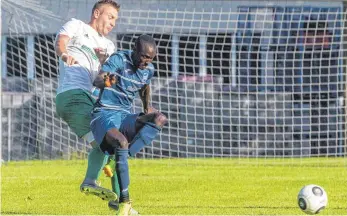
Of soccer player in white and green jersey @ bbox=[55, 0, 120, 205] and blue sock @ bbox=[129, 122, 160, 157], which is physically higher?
soccer player in white and green jersey @ bbox=[55, 0, 120, 205]

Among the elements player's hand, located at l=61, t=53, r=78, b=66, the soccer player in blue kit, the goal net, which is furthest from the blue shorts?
the goal net

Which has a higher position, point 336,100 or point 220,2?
point 220,2

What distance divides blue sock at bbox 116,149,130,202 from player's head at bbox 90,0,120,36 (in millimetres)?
1461

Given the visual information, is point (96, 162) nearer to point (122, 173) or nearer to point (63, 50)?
point (122, 173)

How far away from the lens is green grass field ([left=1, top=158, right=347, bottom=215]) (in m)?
9.86

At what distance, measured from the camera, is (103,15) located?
9.33 m

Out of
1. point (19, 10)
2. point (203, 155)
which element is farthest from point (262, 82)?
point (19, 10)

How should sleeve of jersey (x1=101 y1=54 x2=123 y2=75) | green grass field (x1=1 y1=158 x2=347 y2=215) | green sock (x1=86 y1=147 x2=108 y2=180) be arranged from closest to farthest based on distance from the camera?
sleeve of jersey (x1=101 y1=54 x2=123 y2=75)
green sock (x1=86 y1=147 x2=108 y2=180)
green grass field (x1=1 y1=158 x2=347 y2=215)

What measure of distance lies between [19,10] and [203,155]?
4940 mm

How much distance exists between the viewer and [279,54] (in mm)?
18391

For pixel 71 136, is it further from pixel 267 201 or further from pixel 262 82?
pixel 267 201

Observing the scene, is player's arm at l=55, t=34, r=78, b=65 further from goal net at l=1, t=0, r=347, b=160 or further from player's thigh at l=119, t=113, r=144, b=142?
goal net at l=1, t=0, r=347, b=160

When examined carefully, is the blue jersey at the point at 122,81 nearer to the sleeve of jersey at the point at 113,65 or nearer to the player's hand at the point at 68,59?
the sleeve of jersey at the point at 113,65

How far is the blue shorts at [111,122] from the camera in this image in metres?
8.54
